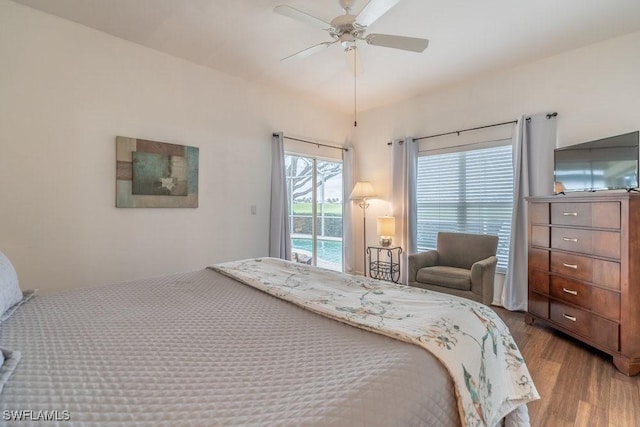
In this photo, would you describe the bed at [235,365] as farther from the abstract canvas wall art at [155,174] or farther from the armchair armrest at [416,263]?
the armchair armrest at [416,263]

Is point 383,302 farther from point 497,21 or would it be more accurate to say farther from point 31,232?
point 31,232

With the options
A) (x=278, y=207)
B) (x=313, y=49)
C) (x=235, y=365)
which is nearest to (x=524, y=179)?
(x=313, y=49)

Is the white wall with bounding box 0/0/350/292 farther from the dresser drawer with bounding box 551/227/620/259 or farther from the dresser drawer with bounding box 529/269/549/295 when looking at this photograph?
the dresser drawer with bounding box 551/227/620/259

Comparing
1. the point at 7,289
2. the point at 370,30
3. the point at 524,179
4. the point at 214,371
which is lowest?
the point at 214,371

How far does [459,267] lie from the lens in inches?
138

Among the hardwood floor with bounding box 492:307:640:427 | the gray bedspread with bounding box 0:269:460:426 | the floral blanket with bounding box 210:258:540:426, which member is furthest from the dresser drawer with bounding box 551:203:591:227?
the gray bedspread with bounding box 0:269:460:426

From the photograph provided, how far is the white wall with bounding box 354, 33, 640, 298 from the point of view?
2.80 meters

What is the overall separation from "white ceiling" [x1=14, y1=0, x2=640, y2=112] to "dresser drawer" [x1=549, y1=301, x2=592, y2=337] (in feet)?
7.79

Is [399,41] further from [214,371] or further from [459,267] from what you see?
[459,267]

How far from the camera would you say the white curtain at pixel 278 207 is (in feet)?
12.6

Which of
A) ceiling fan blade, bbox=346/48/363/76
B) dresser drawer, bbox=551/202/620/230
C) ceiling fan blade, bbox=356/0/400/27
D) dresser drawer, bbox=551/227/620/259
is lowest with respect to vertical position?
dresser drawer, bbox=551/227/620/259

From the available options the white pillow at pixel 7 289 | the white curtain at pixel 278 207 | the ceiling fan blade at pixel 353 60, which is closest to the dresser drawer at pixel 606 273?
the ceiling fan blade at pixel 353 60

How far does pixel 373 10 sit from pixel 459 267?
2746 millimetres

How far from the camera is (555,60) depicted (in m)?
3.19
